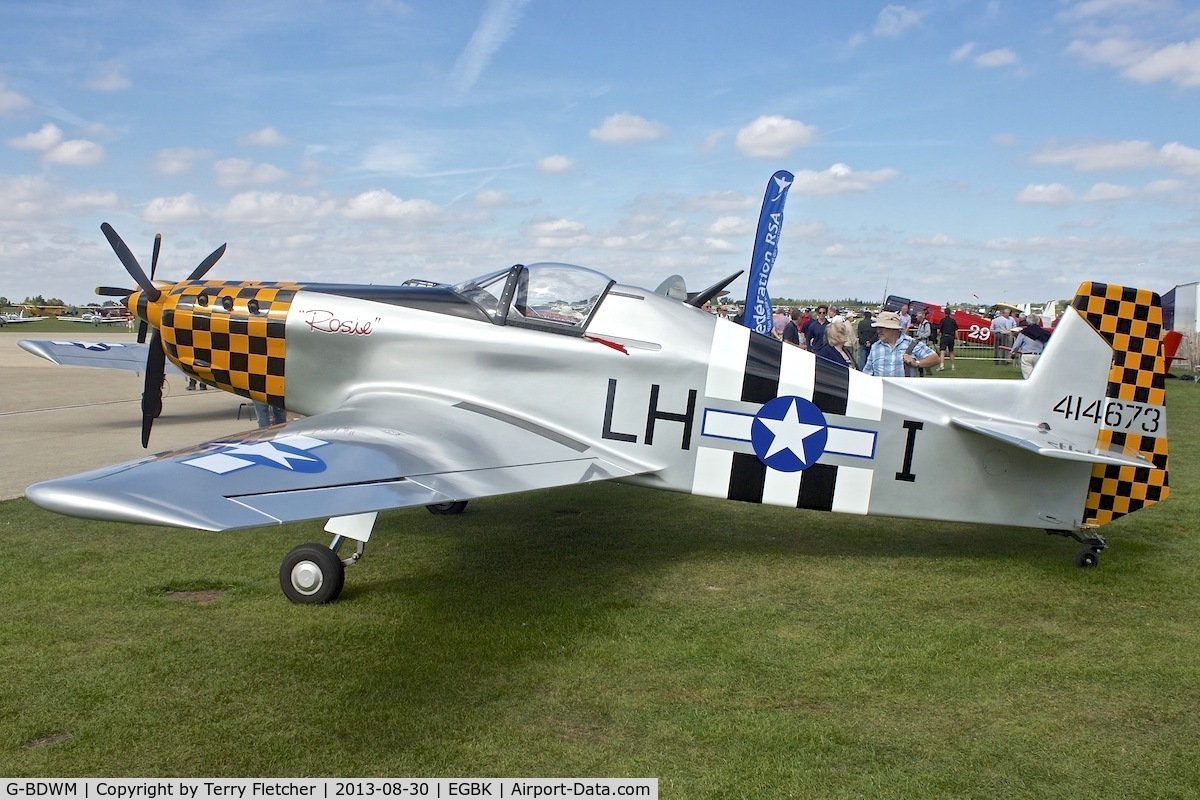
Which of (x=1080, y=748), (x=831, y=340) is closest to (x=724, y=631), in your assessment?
(x=1080, y=748)

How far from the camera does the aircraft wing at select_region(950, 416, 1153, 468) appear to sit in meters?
5.45

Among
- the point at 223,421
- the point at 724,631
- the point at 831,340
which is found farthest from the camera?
the point at 223,421

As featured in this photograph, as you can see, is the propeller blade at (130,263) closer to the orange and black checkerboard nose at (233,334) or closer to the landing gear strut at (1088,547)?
the orange and black checkerboard nose at (233,334)

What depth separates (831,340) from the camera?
39.0 ft

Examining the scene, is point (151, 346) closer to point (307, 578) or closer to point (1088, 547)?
point (307, 578)

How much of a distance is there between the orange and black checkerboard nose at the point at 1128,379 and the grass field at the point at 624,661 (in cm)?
55

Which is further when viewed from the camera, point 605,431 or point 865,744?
point 605,431

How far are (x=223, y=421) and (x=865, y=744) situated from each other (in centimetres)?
1216

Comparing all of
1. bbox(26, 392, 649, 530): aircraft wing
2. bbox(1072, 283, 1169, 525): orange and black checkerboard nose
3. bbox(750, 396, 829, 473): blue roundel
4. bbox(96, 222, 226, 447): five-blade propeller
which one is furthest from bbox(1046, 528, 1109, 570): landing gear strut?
bbox(96, 222, 226, 447): five-blade propeller

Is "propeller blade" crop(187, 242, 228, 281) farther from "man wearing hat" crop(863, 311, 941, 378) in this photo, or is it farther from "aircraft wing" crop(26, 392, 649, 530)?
"man wearing hat" crop(863, 311, 941, 378)

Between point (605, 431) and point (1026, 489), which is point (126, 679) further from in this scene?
point (1026, 489)

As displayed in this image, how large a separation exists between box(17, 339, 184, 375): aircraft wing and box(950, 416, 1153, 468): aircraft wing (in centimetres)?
1183

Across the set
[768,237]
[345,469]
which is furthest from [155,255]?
[768,237]

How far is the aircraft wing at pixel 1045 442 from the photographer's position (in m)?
5.45
